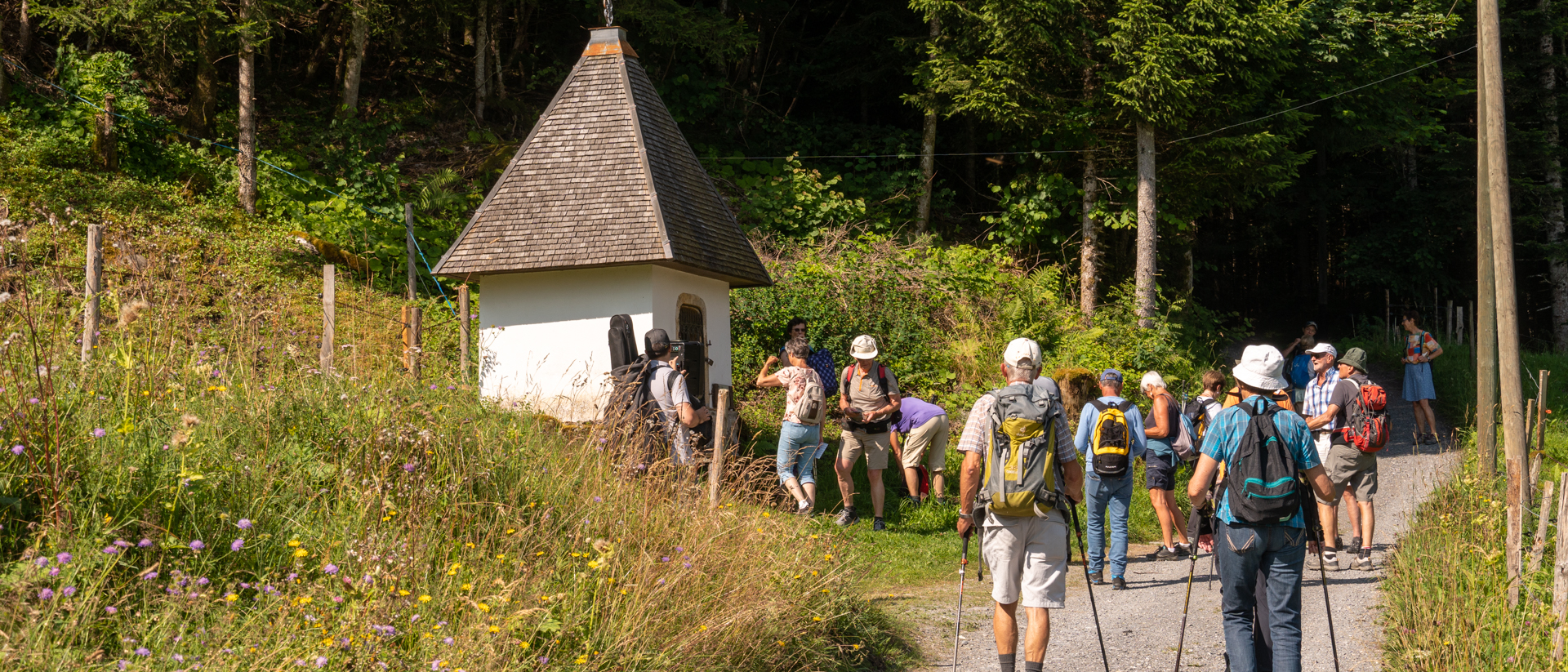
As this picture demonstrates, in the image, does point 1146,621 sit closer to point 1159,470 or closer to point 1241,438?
point 1159,470

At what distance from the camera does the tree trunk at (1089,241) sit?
19.5m

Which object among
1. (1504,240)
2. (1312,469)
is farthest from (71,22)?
(1504,240)

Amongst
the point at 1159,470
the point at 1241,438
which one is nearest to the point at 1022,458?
the point at 1241,438

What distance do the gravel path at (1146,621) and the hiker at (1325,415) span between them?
0.90 ft

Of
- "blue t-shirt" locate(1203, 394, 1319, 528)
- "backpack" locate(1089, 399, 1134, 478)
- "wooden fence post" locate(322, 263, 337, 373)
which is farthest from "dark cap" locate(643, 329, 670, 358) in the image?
"blue t-shirt" locate(1203, 394, 1319, 528)

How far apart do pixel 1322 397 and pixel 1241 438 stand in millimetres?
4142

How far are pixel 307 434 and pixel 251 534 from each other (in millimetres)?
1016

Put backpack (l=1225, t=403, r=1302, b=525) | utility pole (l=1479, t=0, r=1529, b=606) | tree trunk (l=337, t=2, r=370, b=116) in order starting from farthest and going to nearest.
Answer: tree trunk (l=337, t=2, r=370, b=116)
utility pole (l=1479, t=0, r=1529, b=606)
backpack (l=1225, t=403, r=1302, b=525)

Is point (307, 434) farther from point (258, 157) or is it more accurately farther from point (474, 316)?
point (258, 157)

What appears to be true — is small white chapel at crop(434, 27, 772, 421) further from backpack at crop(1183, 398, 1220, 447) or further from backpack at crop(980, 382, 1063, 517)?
backpack at crop(980, 382, 1063, 517)

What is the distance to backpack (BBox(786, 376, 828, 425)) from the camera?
9359 mm

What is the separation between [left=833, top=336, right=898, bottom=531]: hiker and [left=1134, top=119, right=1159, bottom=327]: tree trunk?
9813 mm

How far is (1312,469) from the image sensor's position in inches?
210

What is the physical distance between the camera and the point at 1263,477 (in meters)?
5.16
